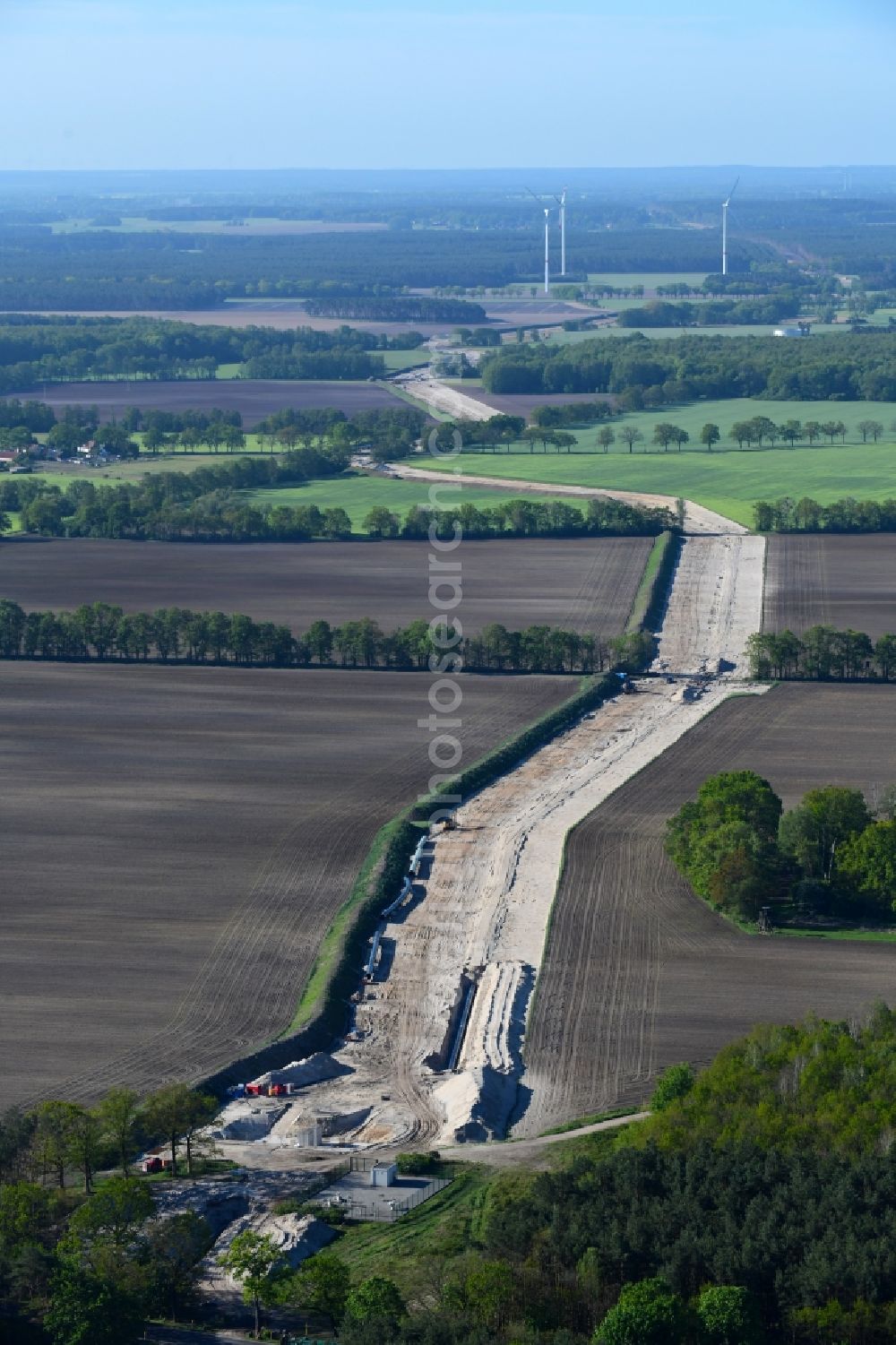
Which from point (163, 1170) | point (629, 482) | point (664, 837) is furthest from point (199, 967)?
point (629, 482)

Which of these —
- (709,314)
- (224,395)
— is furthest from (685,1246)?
(709,314)

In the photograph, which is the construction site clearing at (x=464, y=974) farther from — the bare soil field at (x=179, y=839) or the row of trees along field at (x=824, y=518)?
the row of trees along field at (x=824, y=518)

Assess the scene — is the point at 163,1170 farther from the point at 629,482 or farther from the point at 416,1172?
the point at 629,482

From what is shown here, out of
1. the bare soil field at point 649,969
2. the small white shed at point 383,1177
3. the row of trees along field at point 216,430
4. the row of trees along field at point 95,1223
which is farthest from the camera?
the row of trees along field at point 216,430

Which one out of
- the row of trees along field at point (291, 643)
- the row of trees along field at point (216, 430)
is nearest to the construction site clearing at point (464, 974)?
the row of trees along field at point (291, 643)

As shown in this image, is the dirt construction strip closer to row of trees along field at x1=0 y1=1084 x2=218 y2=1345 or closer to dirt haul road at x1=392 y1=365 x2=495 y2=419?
dirt haul road at x1=392 y1=365 x2=495 y2=419

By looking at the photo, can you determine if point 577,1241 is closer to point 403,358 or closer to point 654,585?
point 654,585
